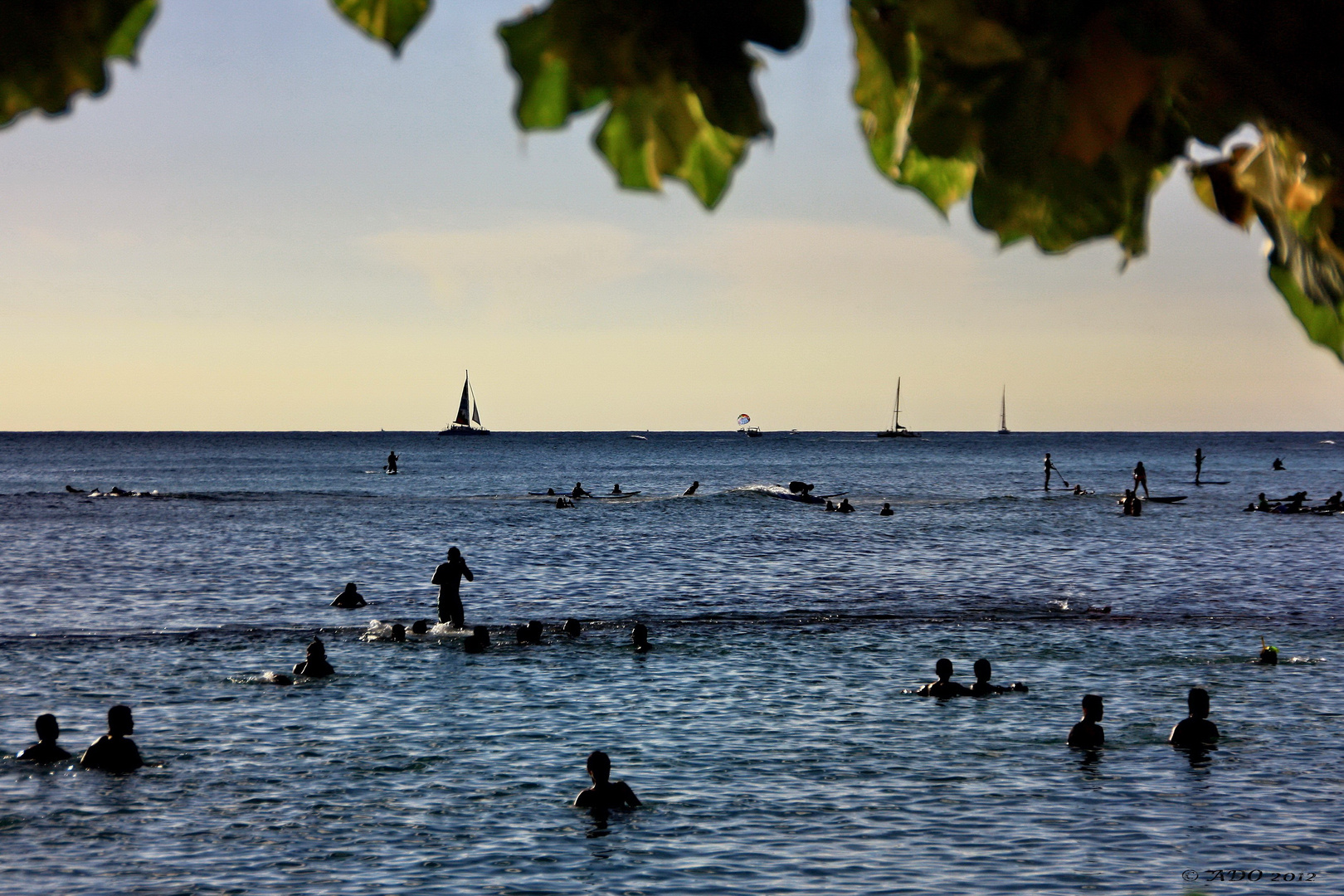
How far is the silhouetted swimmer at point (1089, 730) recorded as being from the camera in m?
17.3

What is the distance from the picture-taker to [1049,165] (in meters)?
1.96

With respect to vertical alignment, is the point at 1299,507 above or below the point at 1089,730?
above

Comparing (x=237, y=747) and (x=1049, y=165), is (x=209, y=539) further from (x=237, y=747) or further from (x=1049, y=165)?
(x=1049, y=165)

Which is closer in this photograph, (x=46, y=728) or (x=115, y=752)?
(x=115, y=752)

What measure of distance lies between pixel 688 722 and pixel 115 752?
8.31 meters

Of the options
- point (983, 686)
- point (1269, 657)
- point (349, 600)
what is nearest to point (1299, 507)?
point (1269, 657)

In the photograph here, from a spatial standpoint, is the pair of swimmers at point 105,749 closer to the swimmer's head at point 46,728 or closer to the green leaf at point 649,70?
the swimmer's head at point 46,728

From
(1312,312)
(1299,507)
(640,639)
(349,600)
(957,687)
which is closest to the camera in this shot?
(1312,312)

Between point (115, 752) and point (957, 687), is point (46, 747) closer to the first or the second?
point (115, 752)

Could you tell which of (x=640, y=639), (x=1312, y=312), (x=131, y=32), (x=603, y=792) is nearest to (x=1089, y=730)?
(x=603, y=792)

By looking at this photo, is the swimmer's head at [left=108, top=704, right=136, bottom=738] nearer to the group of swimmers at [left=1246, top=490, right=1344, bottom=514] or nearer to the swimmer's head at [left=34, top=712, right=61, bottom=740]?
the swimmer's head at [left=34, top=712, right=61, bottom=740]

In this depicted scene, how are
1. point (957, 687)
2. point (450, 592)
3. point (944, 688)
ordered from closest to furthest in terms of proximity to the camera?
point (944, 688), point (957, 687), point (450, 592)

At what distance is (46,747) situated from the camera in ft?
54.8

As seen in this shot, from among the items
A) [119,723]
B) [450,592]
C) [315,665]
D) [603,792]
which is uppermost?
[450,592]
